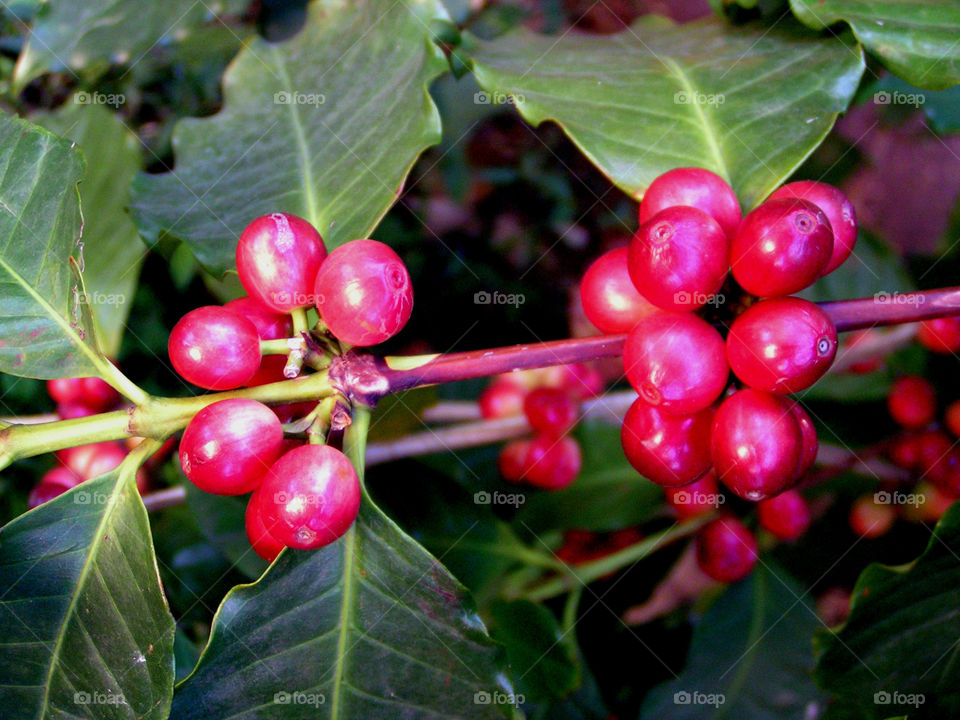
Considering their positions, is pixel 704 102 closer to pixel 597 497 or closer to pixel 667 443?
pixel 667 443

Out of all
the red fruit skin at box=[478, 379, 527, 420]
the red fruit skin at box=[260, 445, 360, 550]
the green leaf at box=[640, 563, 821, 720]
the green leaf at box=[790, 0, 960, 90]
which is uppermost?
the green leaf at box=[790, 0, 960, 90]

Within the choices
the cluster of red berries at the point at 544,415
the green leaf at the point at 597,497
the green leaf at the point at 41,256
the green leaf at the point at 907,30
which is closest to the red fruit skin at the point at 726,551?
the green leaf at the point at 597,497

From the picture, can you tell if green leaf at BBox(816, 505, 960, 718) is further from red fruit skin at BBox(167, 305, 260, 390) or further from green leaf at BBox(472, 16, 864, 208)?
red fruit skin at BBox(167, 305, 260, 390)

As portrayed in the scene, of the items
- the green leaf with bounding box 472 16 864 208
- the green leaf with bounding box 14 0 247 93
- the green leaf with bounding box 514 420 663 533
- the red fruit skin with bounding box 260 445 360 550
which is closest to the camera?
the red fruit skin with bounding box 260 445 360 550

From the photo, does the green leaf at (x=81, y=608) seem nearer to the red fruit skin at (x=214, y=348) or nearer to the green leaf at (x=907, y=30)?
the red fruit skin at (x=214, y=348)

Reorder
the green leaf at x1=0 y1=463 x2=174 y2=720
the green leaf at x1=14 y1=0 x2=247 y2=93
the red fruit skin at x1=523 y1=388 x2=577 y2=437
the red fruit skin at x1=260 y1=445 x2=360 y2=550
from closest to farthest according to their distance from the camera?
the red fruit skin at x1=260 y1=445 x2=360 y2=550 → the green leaf at x1=0 y1=463 x2=174 y2=720 → the green leaf at x1=14 y1=0 x2=247 y2=93 → the red fruit skin at x1=523 y1=388 x2=577 y2=437

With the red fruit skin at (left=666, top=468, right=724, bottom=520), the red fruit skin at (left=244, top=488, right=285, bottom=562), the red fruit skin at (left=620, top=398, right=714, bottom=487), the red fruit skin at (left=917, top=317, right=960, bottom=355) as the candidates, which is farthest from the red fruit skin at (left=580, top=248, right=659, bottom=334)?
the red fruit skin at (left=917, top=317, right=960, bottom=355)

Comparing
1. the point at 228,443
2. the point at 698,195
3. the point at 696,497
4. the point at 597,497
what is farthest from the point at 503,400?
the point at 228,443
